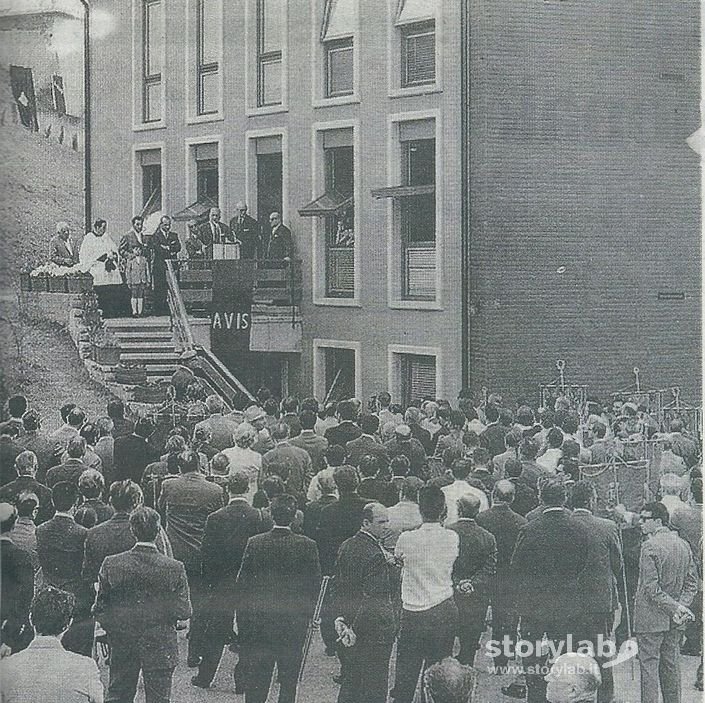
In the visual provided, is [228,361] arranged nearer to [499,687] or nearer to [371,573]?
[371,573]

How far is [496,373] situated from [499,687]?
97 cm

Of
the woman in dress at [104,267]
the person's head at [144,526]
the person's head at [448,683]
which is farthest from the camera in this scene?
the woman in dress at [104,267]

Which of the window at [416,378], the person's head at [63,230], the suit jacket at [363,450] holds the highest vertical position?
the person's head at [63,230]

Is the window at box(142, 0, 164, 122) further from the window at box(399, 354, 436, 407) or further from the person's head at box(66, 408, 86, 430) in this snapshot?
the window at box(399, 354, 436, 407)

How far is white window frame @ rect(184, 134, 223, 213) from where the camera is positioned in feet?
12.8

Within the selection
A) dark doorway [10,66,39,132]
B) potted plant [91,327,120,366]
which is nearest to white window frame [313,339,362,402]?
potted plant [91,327,120,366]

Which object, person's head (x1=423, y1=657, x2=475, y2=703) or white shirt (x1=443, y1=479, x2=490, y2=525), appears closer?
person's head (x1=423, y1=657, x2=475, y2=703)

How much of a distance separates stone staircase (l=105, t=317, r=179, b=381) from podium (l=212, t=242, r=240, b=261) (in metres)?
0.26

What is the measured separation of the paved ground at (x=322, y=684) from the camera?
12.1ft

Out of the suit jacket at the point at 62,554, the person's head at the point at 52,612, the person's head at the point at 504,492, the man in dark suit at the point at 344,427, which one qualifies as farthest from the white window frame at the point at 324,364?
the person's head at the point at 52,612

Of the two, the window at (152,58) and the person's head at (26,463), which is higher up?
the window at (152,58)

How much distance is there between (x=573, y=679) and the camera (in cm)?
374

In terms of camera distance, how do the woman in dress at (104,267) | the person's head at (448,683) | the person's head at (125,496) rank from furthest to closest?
the woman in dress at (104,267) → the person's head at (125,496) → the person's head at (448,683)

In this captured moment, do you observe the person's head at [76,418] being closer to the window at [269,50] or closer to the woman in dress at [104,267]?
the woman in dress at [104,267]
